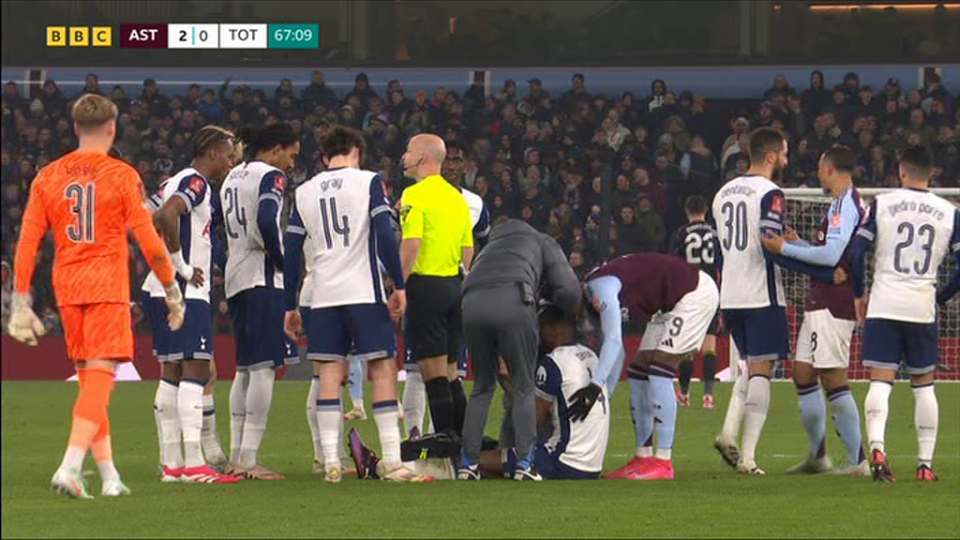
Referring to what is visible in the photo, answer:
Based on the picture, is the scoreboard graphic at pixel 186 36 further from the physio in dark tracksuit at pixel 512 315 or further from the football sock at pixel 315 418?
the physio in dark tracksuit at pixel 512 315

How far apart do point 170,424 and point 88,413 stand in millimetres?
2148

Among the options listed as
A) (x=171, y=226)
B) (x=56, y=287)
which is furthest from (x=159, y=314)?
(x=56, y=287)

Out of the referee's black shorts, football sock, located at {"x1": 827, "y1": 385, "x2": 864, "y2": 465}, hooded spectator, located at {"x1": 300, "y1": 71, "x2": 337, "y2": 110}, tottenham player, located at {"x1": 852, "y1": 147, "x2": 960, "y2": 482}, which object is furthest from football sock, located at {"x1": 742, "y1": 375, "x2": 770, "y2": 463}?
hooded spectator, located at {"x1": 300, "y1": 71, "x2": 337, "y2": 110}

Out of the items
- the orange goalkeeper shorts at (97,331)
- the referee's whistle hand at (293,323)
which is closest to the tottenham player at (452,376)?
the referee's whistle hand at (293,323)

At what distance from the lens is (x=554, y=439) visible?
11.1 meters

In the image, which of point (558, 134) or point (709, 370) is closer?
point (709, 370)

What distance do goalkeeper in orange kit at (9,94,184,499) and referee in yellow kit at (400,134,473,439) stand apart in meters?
2.79

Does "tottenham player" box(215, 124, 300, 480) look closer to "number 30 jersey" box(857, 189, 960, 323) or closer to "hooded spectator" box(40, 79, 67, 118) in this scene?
"number 30 jersey" box(857, 189, 960, 323)

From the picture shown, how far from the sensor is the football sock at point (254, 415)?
36.5 ft

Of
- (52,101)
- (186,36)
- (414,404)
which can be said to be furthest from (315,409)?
(52,101)

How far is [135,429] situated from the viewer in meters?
16.3

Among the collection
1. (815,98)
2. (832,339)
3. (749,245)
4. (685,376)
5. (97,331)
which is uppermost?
(815,98)

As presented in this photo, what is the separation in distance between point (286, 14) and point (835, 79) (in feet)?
33.9

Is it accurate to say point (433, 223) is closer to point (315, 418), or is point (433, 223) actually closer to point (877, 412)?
point (315, 418)
